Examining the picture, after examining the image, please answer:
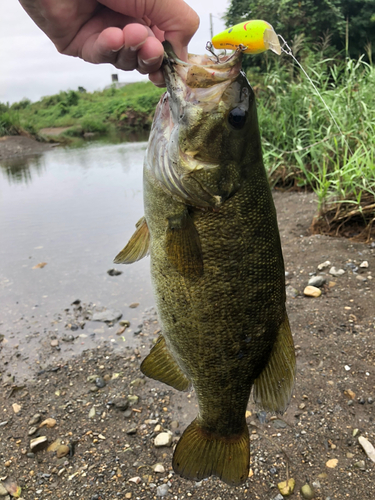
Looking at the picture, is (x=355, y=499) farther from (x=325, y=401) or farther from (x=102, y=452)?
(x=102, y=452)

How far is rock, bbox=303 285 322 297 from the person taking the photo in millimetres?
3731

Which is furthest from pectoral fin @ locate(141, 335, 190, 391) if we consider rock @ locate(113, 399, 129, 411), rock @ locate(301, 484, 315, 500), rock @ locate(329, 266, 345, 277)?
rock @ locate(329, 266, 345, 277)

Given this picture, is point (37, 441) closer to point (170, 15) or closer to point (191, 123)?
point (191, 123)

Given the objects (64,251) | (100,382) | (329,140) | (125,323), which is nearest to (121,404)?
(100,382)

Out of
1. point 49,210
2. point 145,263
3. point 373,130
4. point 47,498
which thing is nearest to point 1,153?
point 49,210

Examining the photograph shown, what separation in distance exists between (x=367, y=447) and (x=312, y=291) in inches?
68.7

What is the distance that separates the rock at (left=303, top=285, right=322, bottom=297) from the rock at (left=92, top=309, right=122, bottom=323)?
1950mm

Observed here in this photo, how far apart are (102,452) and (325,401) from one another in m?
1.53

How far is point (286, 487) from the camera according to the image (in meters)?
2.05

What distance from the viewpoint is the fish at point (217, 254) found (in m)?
1.42

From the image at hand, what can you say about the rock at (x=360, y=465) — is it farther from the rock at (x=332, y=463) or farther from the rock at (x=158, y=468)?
the rock at (x=158, y=468)

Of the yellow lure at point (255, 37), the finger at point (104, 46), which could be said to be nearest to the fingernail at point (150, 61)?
the finger at point (104, 46)

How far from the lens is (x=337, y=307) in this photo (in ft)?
11.4

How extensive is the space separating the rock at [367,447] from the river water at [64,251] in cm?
218
